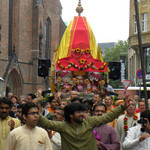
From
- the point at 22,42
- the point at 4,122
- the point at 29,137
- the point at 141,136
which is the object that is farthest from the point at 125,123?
the point at 22,42

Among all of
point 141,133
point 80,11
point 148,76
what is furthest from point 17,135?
point 148,76

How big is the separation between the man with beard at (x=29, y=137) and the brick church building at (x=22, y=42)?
109ft

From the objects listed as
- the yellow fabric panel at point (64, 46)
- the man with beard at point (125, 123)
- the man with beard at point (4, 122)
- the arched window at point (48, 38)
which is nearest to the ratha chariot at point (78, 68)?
the yellow fabric panel at point (64, 46)

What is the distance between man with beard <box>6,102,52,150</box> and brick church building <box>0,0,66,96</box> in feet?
109

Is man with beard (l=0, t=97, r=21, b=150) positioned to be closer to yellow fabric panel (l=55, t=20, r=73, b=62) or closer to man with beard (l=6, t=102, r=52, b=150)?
man with beard (l=6, t=102, r=52, b=150)

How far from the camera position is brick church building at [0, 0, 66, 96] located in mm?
39531

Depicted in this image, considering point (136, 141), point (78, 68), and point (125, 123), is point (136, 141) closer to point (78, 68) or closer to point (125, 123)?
point (125, 123)

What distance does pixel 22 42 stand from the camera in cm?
4278

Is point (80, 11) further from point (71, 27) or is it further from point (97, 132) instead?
point (97, 132)

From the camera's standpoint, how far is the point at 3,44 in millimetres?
39625

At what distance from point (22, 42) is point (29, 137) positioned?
3820 centimetres

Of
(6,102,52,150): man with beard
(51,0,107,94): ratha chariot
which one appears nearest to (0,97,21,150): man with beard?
(6,102,52,150): man with beard

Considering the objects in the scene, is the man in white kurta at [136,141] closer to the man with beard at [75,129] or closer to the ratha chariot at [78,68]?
the man with beard at [75,129]

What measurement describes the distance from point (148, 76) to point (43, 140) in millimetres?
29604
